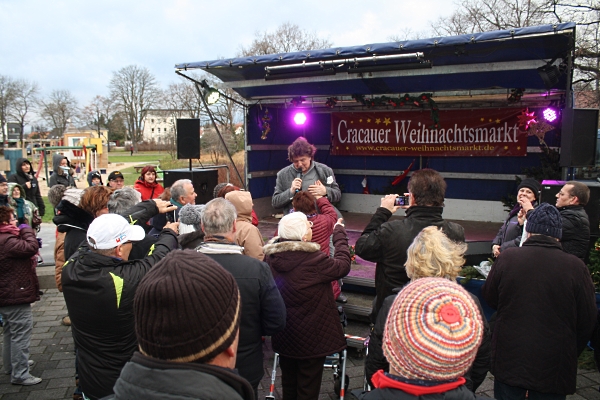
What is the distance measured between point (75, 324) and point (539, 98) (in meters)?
8.70

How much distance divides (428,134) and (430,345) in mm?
9289

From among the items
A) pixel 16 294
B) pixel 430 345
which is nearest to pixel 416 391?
pixel 430 345

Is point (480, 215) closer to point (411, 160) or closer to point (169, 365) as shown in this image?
point (411, 160)

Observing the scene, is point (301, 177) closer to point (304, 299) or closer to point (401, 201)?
point (401, 201)

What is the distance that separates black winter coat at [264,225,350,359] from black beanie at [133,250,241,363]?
1704mm

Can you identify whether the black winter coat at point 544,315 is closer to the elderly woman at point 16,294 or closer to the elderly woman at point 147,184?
the elderly woman at point 16,294

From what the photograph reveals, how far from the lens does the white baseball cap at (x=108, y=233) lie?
7.91 feet

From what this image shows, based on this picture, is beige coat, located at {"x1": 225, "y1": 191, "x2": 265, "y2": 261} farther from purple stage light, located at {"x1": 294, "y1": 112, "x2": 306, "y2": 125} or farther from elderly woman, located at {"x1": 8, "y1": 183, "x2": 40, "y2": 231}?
purple stage light, located at {"x1": 294, "y1": 112, "x2": 306, "y2": 125}

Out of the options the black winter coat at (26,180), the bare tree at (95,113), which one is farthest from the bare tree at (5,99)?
the black winter coat at (26,180)

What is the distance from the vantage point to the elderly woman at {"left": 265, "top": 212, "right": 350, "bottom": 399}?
2924 millimetres

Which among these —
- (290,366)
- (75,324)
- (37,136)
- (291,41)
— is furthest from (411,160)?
(37,136)

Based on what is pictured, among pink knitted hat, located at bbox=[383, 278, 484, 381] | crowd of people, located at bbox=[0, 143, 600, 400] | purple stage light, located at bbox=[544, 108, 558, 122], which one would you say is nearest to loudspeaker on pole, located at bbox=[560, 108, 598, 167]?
crowd of people, located at bbox=[0, 143, 600, 400]

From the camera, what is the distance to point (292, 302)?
296cm

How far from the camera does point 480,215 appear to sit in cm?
1006
